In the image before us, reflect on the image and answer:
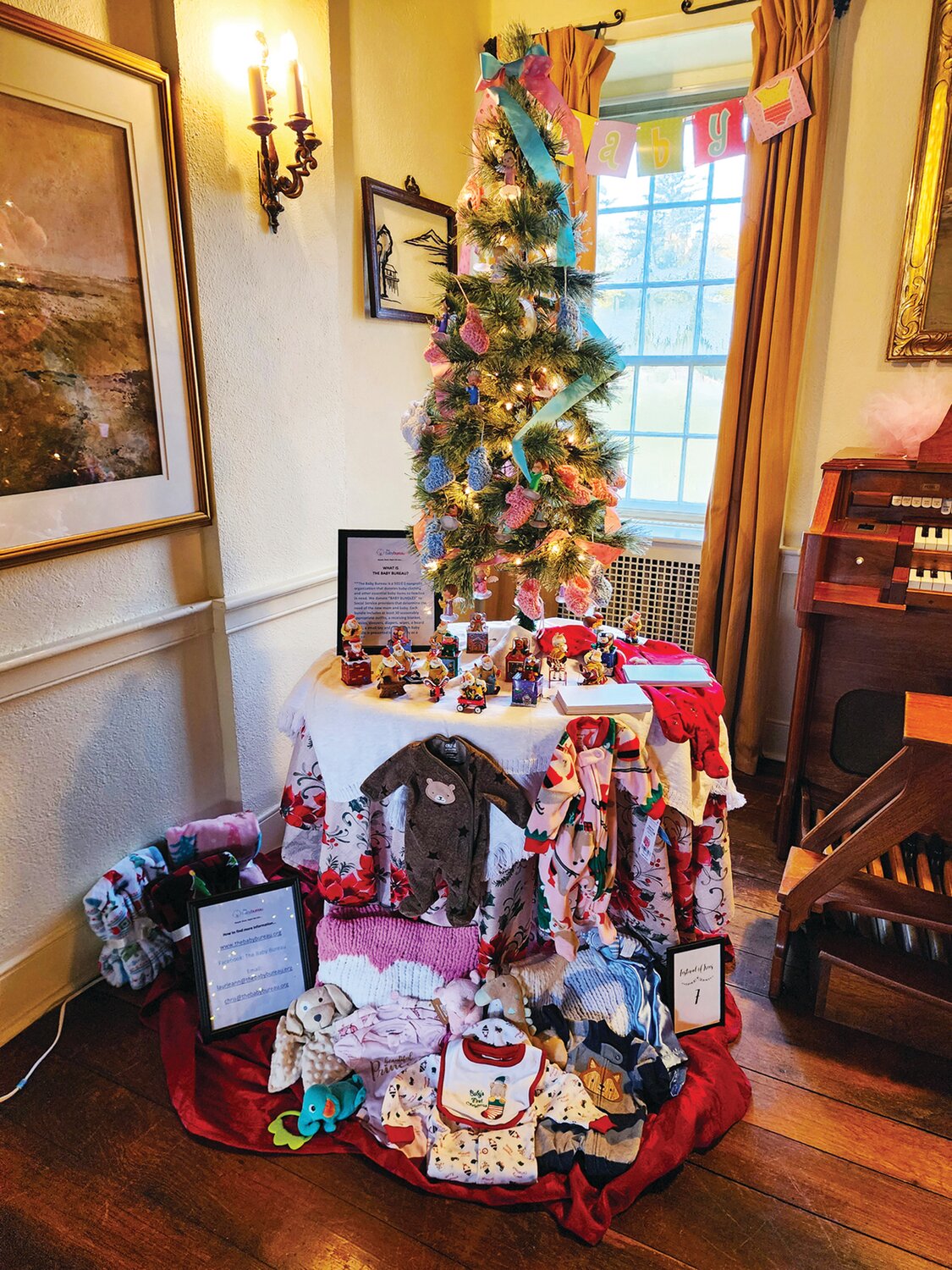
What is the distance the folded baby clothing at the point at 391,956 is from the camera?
1808 millimetres

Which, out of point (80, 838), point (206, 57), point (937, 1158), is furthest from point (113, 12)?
point (937, 1158)

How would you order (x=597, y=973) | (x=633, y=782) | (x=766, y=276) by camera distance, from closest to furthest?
1. (x=633, y=782)
2. (x=597, y=973)
3. (x=766, y=276)

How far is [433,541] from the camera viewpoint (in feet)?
6.18

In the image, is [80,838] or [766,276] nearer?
[80,838]

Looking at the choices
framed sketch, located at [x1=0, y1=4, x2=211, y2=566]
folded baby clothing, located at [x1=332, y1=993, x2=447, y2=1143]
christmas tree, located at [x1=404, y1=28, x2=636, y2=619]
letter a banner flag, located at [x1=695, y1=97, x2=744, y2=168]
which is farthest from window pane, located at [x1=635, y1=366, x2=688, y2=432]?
folded baby clothing, located at [x1=332, y1=993, x2=447, y2=1143]

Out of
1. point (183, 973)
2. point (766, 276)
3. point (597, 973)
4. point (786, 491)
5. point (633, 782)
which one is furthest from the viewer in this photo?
point (786, 491)

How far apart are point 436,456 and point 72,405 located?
81cm

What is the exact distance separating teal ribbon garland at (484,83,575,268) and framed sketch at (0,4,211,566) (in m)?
0.81

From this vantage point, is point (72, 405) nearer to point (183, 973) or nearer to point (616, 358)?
point (616, 358)

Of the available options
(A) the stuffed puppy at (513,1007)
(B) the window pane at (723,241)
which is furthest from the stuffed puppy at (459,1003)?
(B) the window pane at (723,241)

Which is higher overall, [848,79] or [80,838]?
[848,79]

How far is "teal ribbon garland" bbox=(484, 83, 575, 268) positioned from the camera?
170cm

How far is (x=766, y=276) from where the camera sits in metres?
2.78

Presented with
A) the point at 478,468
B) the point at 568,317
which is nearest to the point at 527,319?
the point at 568,317
